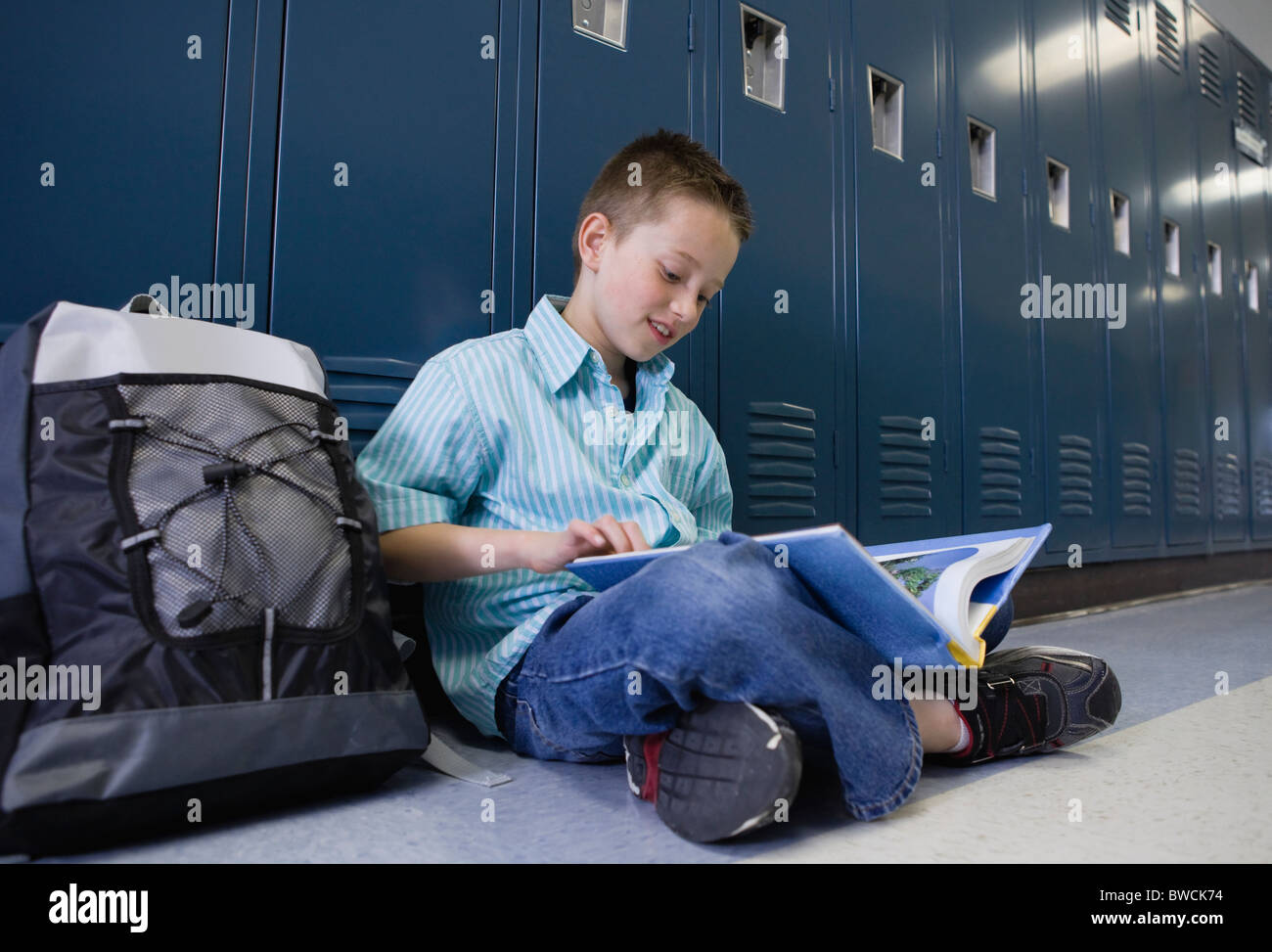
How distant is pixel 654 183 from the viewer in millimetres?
1162

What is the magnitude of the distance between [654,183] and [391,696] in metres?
0.74

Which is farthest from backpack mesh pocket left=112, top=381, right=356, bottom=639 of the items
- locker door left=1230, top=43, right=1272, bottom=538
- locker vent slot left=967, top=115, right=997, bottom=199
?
locker door left=1230, top=43, right=1272, bottom=538

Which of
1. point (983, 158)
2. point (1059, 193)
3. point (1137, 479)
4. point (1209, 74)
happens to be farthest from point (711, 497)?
point (1209, 74)

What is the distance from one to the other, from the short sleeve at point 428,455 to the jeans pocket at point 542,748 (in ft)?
0.84

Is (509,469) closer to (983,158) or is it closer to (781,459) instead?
(781,459)

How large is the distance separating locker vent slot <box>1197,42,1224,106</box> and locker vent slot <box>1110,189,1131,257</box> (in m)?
1.04

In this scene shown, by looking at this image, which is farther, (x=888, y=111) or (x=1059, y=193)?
(x=1059, y=193)

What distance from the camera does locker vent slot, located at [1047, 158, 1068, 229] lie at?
2.69 metres

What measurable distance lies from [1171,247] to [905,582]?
326 centimetres

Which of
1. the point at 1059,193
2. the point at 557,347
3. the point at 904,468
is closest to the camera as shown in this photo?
the point at 557,347

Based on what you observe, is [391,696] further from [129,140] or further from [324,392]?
[129,140]

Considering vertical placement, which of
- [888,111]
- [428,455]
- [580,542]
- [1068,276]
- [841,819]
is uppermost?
[888,111]

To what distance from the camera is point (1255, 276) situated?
4.06 meters
